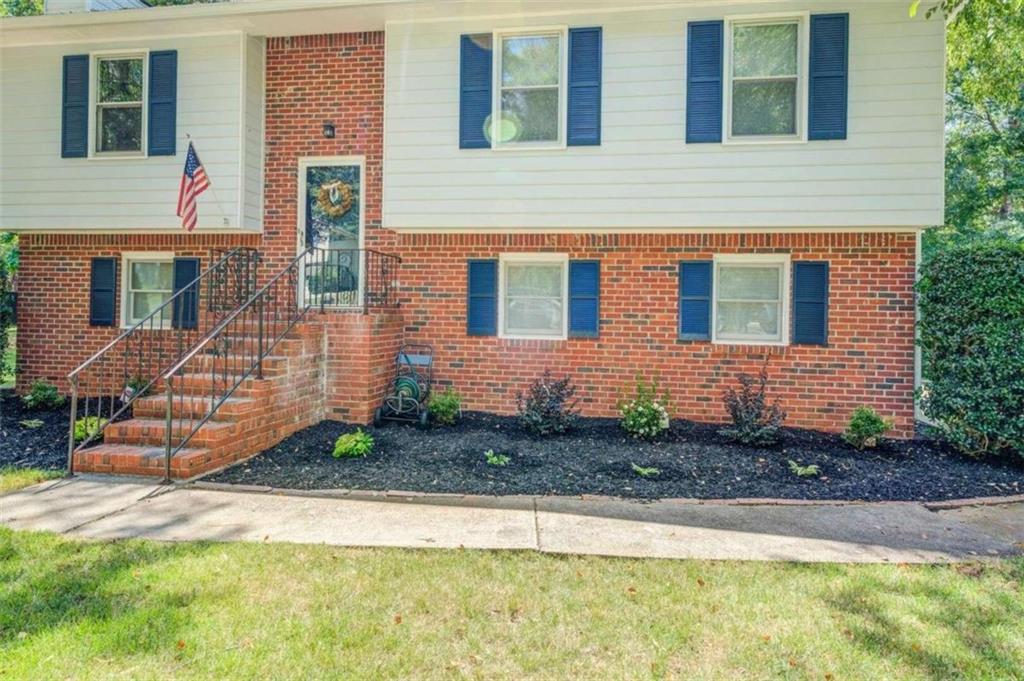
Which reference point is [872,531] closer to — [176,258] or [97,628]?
[97,628]

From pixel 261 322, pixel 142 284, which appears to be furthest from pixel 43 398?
pixel 261 322

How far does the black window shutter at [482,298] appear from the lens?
788 centimetres

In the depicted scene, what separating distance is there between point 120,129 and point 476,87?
5.21 m

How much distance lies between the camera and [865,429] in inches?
252

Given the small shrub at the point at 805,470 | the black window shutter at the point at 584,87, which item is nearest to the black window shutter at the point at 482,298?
the black window shutter at the point at 584,87

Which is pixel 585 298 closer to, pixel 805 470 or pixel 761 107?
pixel 761 107

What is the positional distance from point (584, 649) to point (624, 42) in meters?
6.82

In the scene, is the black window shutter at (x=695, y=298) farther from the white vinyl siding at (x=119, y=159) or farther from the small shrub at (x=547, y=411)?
the white vinyl siding at (x=119, y=159)

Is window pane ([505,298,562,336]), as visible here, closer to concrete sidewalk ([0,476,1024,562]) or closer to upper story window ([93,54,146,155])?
concrete sidewalk ([0,476,1024,562])

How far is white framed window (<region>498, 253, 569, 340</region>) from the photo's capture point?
7867 millimetres

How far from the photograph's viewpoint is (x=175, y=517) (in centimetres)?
424

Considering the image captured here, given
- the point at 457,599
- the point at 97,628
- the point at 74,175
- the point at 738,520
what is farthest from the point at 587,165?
the point at 74,175

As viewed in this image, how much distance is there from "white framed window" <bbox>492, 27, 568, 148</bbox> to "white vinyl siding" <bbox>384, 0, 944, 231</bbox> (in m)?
0.20

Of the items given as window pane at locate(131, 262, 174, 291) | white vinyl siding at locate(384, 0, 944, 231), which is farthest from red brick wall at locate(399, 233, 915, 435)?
window pane at locate(131, 262, 174, 291)
